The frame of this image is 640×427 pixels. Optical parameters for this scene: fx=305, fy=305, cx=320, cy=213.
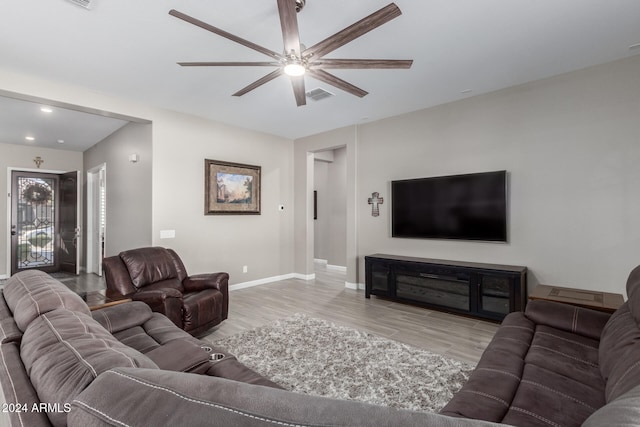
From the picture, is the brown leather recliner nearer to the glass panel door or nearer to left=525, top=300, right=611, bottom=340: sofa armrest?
left=525, top=300, right=611, bottom=340: sofa armrest

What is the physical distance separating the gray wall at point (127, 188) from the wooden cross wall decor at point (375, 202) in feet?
11.2

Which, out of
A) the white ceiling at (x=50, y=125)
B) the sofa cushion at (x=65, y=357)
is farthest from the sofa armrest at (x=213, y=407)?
the white ceiling at (x=50, y=125)

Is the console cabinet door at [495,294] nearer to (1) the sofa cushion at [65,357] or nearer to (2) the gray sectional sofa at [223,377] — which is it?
(2) the gray sectional sofa at [223,377]

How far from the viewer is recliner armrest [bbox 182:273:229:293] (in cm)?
355

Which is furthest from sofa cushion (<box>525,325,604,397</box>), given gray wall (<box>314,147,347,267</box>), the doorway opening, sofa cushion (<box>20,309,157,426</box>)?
the doorway opening

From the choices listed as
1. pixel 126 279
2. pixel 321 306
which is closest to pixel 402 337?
pixel 321 306

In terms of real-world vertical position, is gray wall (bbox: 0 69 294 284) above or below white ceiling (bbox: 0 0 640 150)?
below

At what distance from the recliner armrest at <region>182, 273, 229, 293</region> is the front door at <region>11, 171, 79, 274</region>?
4.78 m

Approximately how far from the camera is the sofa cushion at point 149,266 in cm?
334

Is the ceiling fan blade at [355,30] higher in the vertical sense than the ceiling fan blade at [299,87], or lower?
higher

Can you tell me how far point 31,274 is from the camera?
71.8 inches

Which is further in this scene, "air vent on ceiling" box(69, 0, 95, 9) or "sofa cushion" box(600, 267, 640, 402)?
"air vent on ceiling" box(69, 0, 95, 9)

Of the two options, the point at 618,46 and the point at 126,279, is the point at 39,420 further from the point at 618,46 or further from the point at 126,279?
the point at 618,46

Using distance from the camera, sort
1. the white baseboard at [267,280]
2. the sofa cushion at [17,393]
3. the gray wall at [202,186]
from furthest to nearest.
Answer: the white baseboard at [267,280] → the gray wall at [202,186] → the sofa cushion at [17,393]
